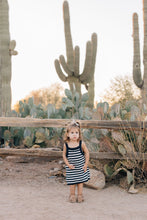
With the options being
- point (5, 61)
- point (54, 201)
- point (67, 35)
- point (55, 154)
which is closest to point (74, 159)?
point (54, 201)

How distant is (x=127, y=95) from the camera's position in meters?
22.3

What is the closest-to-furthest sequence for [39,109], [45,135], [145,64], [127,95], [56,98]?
[45,135] → [39,109] → [145,64] → [127,95] → [56,98]

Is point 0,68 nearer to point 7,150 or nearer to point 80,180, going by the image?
point 7,150

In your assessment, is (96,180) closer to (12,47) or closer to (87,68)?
(12,47)

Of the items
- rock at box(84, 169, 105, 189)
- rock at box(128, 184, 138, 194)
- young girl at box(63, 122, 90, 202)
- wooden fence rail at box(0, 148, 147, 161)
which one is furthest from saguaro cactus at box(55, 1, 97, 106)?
young girl at box(63, 122, 90, 202)

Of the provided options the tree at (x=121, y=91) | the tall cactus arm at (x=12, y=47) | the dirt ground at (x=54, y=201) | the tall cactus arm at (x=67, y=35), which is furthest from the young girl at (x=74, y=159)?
the tree at (x=121, y=91)

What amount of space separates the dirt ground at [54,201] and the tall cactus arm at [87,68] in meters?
9.67

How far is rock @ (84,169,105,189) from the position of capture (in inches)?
210

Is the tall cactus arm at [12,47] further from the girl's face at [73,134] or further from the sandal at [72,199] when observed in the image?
the sandal at [72,199]

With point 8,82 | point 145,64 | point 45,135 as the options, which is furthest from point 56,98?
point 45,135

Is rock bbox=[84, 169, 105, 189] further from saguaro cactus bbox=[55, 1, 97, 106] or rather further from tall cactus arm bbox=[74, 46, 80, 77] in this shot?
tall cactus arm bbox=[74, 46, 80, 77]

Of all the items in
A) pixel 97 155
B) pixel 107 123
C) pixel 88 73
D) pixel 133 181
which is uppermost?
pixel 88 73

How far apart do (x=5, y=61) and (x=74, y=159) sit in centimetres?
570

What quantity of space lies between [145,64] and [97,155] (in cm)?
937
